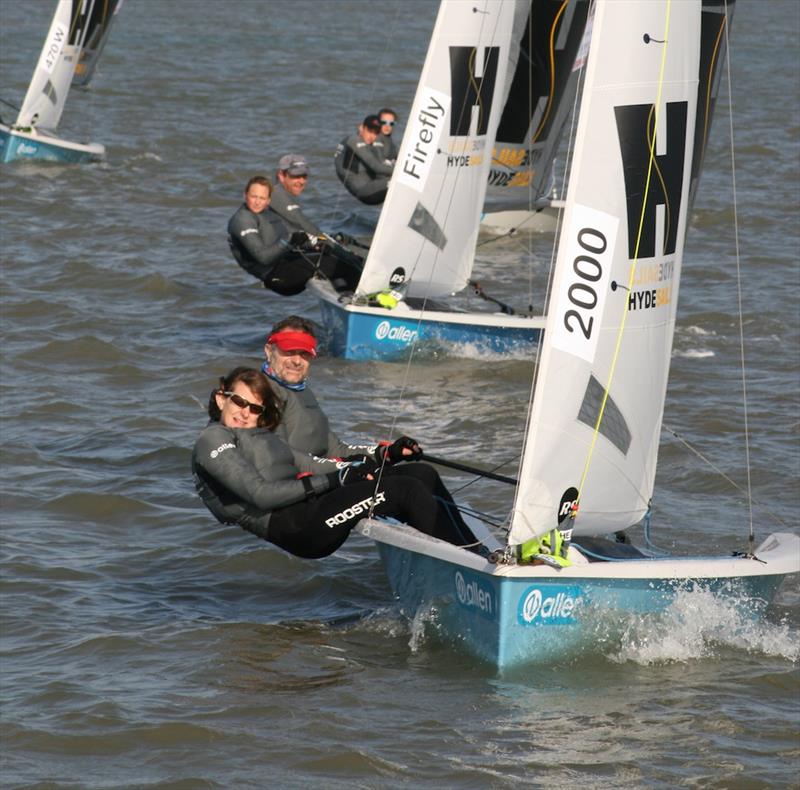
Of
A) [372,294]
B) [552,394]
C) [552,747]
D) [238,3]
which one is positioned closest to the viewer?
[552,747]

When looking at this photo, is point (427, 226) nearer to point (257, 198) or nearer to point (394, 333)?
point (394, 333)

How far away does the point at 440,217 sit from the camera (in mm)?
12484

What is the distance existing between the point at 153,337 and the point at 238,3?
26.9 metres

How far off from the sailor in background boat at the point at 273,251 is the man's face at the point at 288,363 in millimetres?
4217

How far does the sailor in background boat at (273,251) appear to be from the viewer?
38.7ft

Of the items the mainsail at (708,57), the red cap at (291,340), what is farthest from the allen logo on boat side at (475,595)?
the mainsail at (708,57)

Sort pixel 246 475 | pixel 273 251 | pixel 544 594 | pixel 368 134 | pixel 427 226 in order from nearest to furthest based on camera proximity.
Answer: pixel 544 594 → pixel 246 475 → pixel 273 251 → pixel 427 226 → pixel 368 134

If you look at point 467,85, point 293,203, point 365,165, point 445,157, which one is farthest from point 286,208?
point 365,165

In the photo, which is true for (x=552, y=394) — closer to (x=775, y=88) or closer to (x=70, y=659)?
(x=70, y=659)

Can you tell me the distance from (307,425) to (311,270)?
4981 mm

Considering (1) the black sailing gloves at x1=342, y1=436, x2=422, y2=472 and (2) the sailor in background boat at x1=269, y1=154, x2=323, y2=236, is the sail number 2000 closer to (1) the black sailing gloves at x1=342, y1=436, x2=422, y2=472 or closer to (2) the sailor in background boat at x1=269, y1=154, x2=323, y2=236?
(1) the black sailing gloves at x1=342, y1=436, x2=422, y2=472

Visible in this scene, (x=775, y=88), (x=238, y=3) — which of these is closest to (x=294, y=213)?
(x=775, y=88)

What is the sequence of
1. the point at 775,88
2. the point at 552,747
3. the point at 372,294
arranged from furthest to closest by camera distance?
the point at 775,88 → the point at 372,294 → the point at 552,747

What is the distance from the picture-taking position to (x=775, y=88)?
27.2 metres
